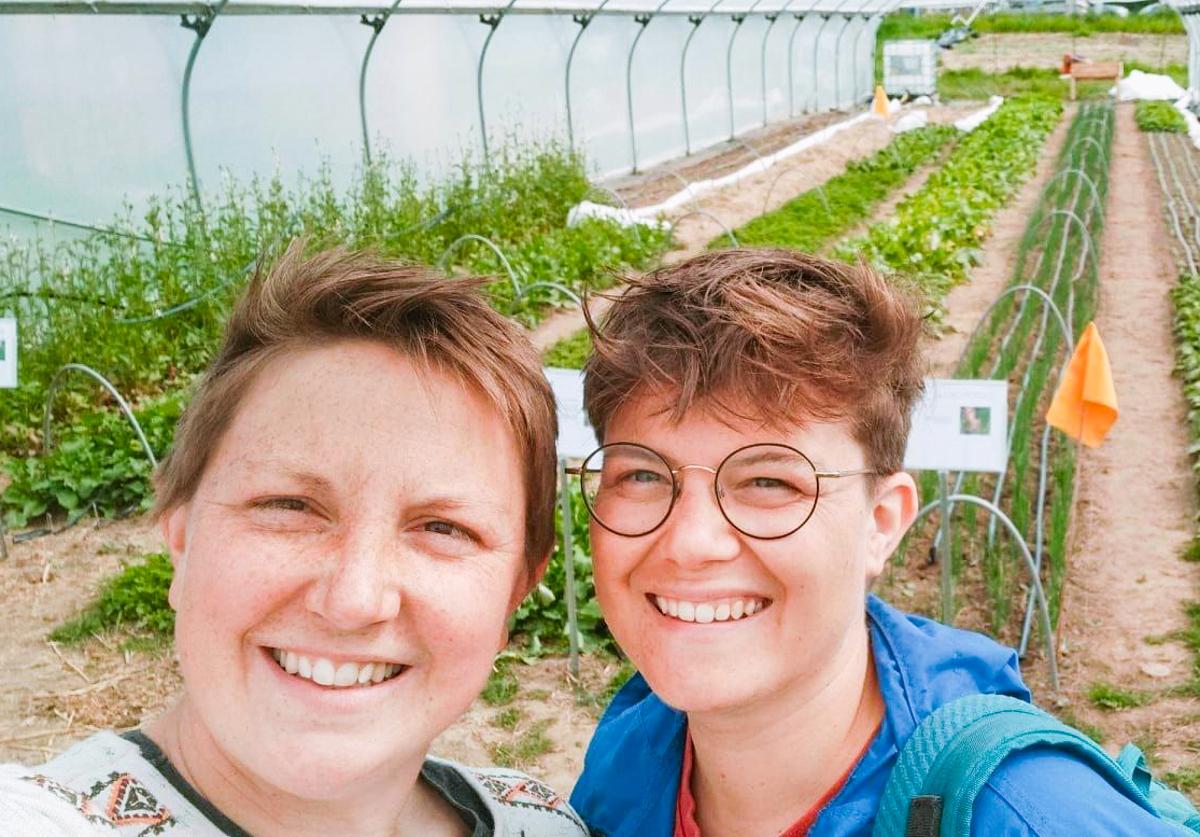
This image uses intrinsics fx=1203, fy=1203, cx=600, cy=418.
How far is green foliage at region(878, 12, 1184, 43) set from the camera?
3775 centimetres

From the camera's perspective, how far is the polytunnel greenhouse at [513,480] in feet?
4.07

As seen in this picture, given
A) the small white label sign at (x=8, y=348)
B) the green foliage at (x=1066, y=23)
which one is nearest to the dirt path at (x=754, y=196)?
the small white label sign at (x=8, y=348)

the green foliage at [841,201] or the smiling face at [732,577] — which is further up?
the smiling face at [732,577]

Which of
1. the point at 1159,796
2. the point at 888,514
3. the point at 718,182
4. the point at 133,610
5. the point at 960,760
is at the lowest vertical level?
the point at 133,610

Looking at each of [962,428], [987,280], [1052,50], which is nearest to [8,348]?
[962,428]

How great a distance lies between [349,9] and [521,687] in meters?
7.80

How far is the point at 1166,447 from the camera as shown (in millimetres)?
6402

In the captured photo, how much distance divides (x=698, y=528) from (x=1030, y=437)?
17.5 ft

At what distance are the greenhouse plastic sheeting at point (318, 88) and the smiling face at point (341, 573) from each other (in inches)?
284

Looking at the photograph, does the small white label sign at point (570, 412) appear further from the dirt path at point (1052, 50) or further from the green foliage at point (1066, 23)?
the green foliage at point (1066, 23)

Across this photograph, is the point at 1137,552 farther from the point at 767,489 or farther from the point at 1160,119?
the point at 1160,119

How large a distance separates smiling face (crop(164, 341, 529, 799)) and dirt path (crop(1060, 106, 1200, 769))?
3086 millimetres

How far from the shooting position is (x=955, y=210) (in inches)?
483

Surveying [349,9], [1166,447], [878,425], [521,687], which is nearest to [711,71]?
[349,9]
